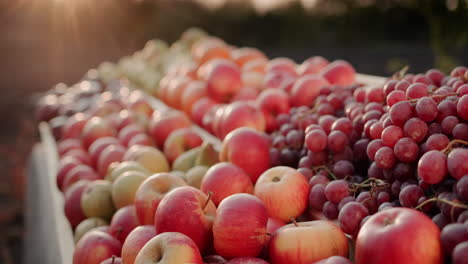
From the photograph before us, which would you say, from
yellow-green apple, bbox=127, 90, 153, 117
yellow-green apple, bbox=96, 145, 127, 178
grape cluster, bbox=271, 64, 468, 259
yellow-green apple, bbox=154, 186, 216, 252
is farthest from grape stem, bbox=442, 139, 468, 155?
yellow-green apple, bbox=127, 90, 153, 117

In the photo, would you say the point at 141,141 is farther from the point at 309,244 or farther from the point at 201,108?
the point at 309,244

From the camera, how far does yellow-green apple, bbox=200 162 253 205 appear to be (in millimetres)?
1597

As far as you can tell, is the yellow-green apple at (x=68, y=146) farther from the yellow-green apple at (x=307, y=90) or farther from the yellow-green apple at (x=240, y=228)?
the yellow-green apple at (x=240, y=228)

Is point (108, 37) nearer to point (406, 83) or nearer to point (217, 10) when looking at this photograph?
point (217, 10)

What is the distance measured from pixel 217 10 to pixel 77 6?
5344 mm

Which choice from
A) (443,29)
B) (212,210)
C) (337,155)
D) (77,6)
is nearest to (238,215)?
(212,210)

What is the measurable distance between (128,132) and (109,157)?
32cm

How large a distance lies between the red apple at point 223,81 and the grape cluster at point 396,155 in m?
1.05

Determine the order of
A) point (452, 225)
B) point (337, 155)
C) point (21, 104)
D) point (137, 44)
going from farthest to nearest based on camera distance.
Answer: point (137, 44) → point (21, 104) → point (337, 155) → point (452, 225)

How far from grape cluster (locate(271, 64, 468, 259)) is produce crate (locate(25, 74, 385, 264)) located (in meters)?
0.17

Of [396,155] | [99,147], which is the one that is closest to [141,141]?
[99,147]

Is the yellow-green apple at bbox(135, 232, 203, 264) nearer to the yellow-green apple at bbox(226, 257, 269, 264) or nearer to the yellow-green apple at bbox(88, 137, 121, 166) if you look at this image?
the yellow-green apple at bbox(226, 257, 269, 264)

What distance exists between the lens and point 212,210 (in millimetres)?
1436

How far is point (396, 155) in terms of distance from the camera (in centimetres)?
119
